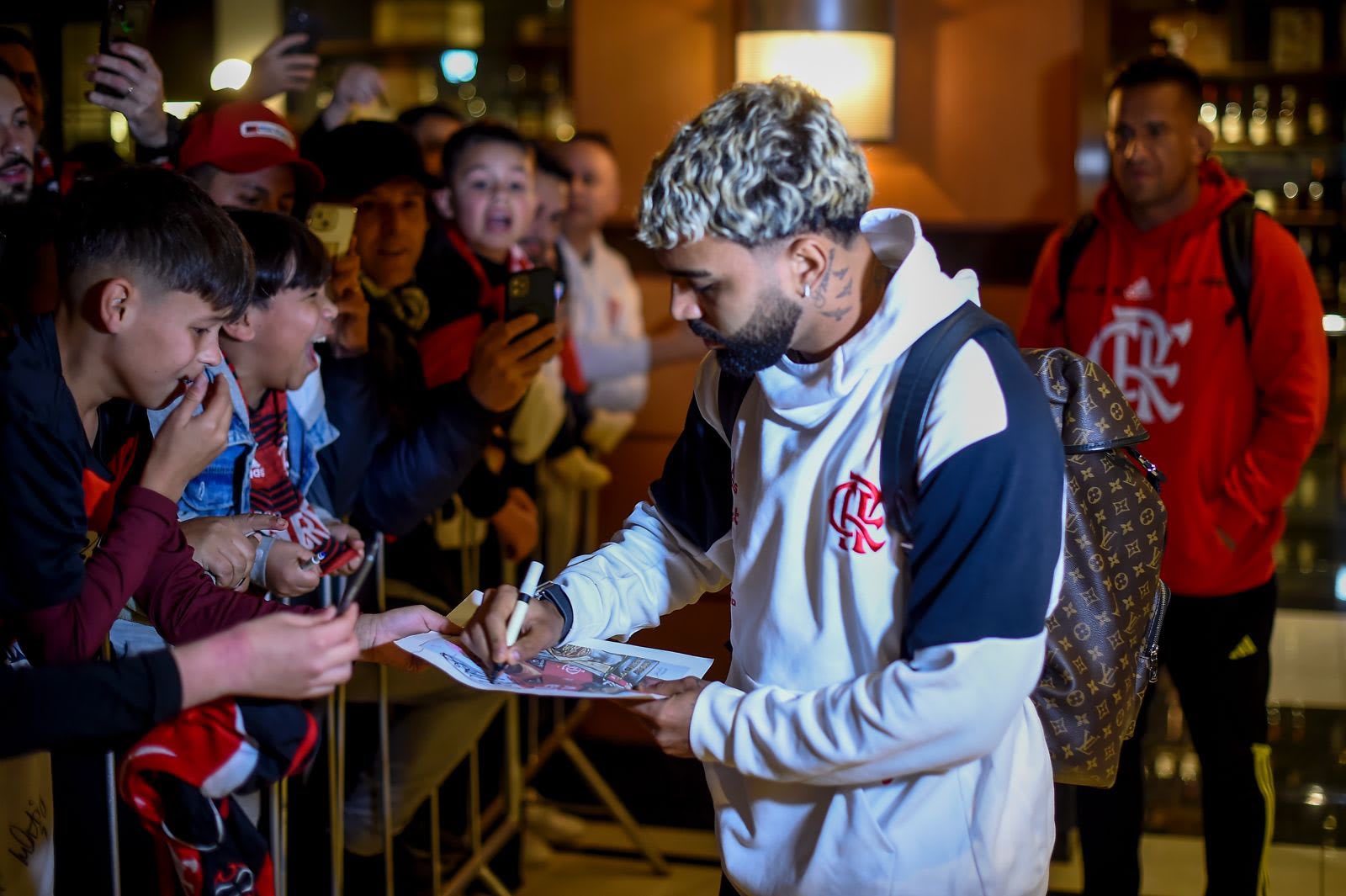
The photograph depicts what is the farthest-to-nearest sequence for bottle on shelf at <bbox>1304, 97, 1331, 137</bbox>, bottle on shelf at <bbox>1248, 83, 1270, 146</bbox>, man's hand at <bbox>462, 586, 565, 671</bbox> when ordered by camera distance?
bottle on shelf at <bbox>1248, 83, 1270, 146</bbox> → bottle on shelf at <bbox>1304, 97, 1331, 137</bbox> → man's hand at <bbox>462, 586, 565, 671</bbox>

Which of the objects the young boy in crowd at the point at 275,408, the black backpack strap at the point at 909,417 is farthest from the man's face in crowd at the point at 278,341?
the black backpack strap at the point at 909,417

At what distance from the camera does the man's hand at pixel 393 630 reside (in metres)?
1.65

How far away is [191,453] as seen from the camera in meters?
1.66

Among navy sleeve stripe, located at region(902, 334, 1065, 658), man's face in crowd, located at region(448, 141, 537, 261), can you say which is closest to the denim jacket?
navy sleeve stripe, located at region(902, 334, 1065, 658)

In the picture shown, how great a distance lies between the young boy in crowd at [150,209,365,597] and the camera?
1.94 meters

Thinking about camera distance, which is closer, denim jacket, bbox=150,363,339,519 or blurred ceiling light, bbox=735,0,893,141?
denim jacket, bbox=150,363,339,519

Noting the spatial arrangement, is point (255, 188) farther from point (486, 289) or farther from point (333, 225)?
point (486, 289)

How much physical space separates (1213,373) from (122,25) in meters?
2.15

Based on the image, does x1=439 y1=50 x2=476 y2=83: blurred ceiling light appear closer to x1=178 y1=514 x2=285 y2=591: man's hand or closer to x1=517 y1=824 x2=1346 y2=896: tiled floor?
x1=517 y1=824 x2=1346 y2=896: tiled floor

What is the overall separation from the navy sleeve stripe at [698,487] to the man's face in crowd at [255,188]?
0.97 metres

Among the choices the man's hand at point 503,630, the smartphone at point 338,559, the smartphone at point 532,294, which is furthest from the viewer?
the smartphone at point 532,294

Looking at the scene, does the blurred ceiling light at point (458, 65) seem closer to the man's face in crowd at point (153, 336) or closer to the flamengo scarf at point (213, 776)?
the man's face in crowd at point (153, 336)

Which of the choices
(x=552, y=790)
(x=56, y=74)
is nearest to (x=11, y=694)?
(x=56, y=74)

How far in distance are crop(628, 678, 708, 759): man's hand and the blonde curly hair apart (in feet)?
1.58
